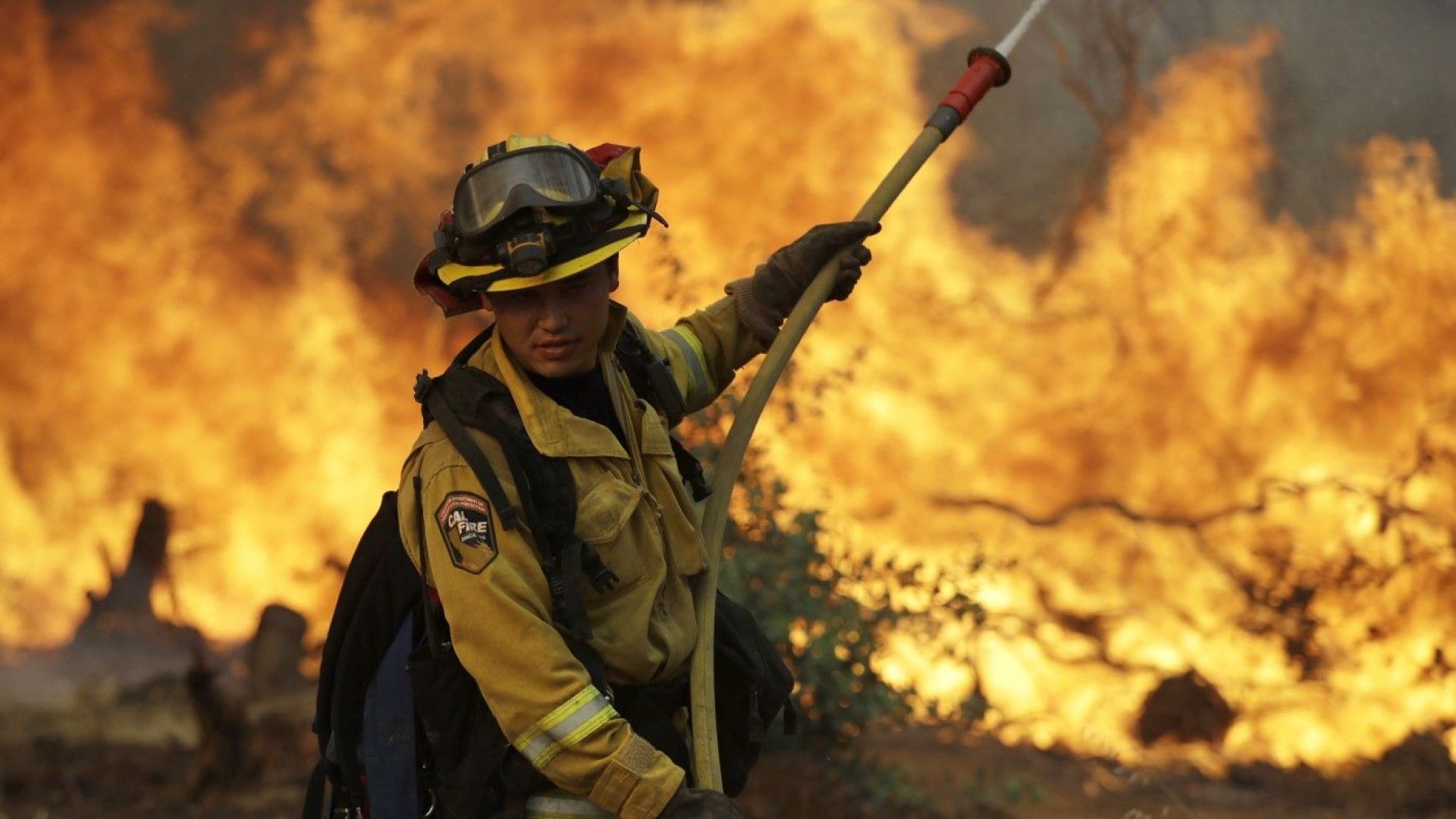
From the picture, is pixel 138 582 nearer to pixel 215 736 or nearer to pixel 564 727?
pixel 215 736

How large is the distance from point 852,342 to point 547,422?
12.1 feet

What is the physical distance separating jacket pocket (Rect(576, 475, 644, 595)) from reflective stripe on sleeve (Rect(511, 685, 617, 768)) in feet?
0.84

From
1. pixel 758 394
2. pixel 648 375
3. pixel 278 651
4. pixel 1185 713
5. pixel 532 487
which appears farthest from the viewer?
pixel 278 651

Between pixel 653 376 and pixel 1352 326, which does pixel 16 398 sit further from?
pixel 1352 326

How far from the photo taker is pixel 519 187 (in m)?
3.09

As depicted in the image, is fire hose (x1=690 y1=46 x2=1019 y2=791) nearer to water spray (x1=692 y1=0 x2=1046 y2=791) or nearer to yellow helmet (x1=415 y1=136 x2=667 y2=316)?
water spray (x1=692 y1=0 x2=1046 y2=791)

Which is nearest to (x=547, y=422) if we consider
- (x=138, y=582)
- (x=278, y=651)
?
(x=278, y=651)

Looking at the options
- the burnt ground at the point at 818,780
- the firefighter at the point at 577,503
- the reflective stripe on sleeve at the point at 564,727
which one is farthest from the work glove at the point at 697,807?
the burnt ground at the point at 818,780

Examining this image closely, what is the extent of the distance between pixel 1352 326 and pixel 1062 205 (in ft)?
4.11

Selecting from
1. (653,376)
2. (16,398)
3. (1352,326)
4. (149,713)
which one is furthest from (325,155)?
(1352,326)

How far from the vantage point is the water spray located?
133 inches

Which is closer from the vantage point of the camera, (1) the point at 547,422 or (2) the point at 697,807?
(2) the point at 697,807

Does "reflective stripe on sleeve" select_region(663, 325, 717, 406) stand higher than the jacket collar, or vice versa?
"reflective stripe on sleeve" select_region(663, 325, 717, 406)

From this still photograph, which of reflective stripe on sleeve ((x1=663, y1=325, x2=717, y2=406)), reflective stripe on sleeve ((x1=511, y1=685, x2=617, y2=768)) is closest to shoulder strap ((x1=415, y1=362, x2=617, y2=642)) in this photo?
reflective stripe on sleeve ((x1=511, y1=685, x2=617, y2=768))
